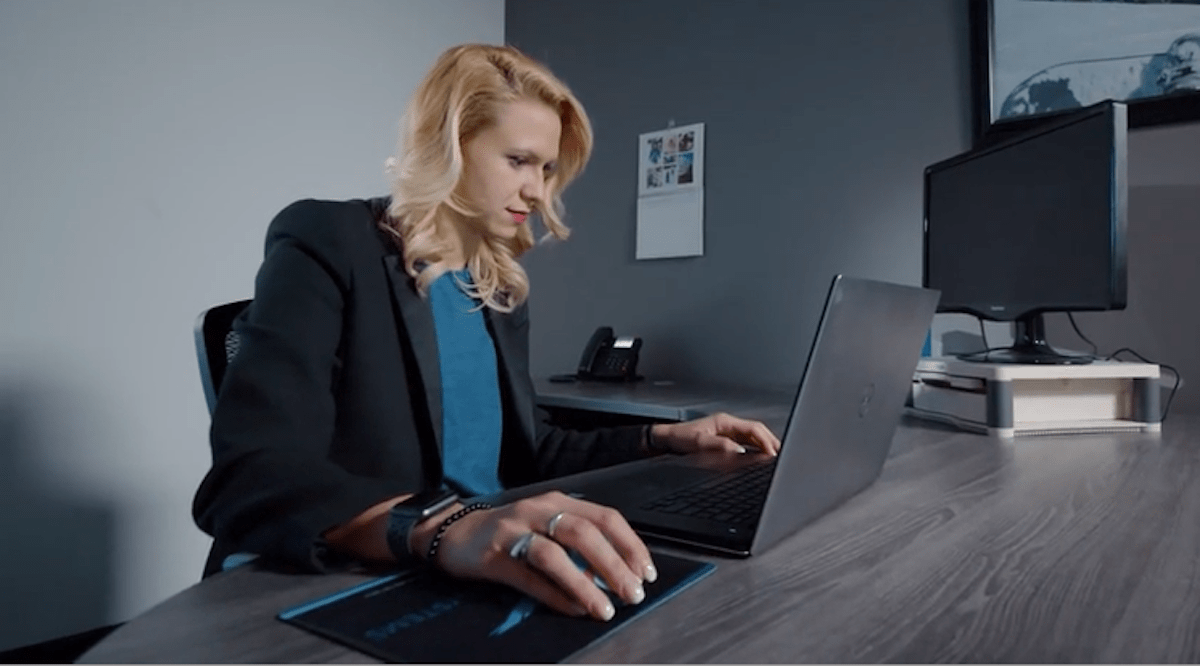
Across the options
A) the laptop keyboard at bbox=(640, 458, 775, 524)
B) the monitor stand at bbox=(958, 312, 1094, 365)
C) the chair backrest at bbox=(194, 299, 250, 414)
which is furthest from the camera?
the monitor stand at bbox=(958, 312, 1094, 365)

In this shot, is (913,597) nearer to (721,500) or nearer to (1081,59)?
(721,500)

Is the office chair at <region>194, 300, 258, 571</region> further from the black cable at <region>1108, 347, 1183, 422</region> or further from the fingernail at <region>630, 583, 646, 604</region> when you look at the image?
the black cable at <region>1108, 347, 1183, 422</region>

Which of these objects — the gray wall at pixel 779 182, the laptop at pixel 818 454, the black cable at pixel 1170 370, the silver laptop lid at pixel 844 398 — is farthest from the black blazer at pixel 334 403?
the black cable at pixel 1170 370

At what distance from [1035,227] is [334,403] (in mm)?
1223

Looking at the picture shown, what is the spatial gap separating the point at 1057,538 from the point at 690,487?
35 cm

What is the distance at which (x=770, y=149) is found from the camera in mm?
2061

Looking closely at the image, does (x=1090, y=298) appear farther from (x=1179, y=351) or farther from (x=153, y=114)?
(x=153, y=114)

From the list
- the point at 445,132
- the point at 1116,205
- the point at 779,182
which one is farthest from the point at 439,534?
the point at 779,182

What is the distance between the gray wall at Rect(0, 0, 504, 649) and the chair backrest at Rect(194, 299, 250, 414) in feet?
2.91

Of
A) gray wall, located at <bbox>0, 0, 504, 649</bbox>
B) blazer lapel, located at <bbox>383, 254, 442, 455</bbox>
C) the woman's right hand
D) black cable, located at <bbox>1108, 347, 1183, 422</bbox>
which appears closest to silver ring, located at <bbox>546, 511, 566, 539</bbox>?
the woman's right hand

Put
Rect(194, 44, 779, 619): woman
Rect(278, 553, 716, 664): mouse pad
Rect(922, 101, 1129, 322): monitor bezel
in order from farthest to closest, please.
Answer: Rect(922, 101, 1129, 322): monitor bezel < Rect(194, 44, 779, 619): woman < Rect(278, 553, 716, 664): mouse pad

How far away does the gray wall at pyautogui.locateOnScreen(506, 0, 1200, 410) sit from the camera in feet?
5.10

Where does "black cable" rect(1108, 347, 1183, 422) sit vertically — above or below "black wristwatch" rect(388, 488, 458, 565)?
above

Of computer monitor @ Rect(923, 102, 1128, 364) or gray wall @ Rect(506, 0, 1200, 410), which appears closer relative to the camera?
computer monitor @ Rect(923, 102, 1128, 364)
